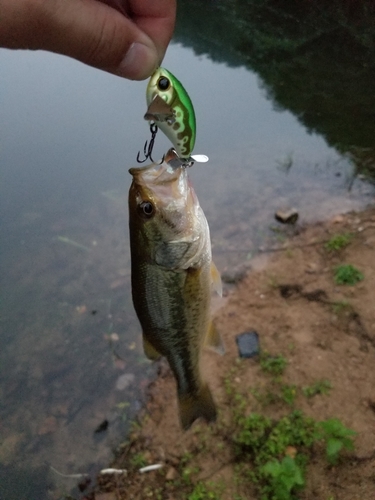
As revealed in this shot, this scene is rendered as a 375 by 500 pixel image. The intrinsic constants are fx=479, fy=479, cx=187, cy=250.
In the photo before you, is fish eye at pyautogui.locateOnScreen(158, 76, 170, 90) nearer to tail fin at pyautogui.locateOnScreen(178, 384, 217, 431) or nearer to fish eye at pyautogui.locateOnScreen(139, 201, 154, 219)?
fish eye at pyautogui.locateOnScreen(139, 201, 154, 219)

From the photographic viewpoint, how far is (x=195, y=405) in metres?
2.60

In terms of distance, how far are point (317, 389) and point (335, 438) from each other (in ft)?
1.95

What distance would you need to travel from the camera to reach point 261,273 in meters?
5.04

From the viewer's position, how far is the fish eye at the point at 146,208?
1811 mm

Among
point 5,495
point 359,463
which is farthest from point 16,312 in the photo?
point 359,463

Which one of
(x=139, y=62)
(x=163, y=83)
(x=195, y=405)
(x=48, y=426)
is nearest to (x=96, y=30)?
(x=139, y=62)

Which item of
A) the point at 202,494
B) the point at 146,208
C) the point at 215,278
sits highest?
the point at 146,208

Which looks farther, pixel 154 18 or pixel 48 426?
pixel 48 426

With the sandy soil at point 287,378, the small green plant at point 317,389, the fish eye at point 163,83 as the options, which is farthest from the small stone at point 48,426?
the fish eye at point 163,83

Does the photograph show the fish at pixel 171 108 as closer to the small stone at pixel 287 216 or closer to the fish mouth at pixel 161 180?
the fish mouth at pixel 161 180

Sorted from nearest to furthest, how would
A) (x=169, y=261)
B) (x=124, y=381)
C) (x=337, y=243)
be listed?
(x=169, y=261), (x=124, y=381), (x=337, y=243)

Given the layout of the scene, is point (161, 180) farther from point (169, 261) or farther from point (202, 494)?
point (202, 494)

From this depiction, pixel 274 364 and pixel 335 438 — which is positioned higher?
pixel 335 438

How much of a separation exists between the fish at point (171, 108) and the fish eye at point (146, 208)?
0.88ft
